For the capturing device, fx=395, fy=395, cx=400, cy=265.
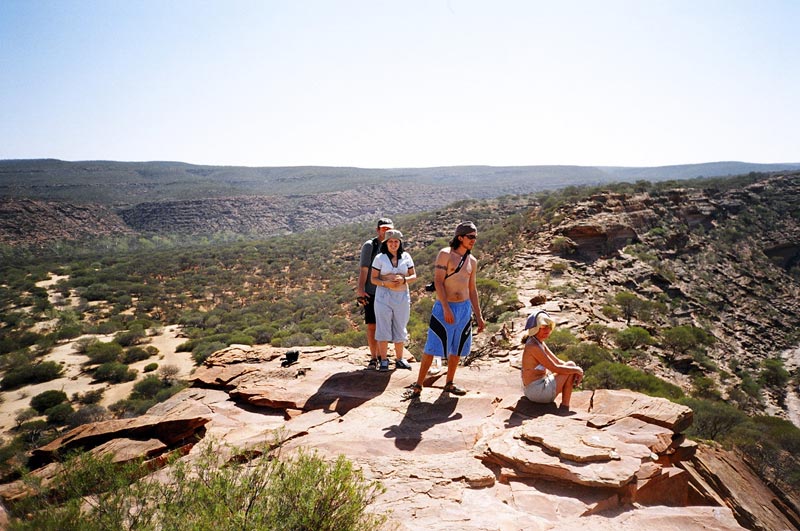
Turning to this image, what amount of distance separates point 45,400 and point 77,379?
219 centimetres

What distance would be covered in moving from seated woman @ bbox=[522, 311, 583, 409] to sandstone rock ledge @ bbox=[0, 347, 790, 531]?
6.5 inches

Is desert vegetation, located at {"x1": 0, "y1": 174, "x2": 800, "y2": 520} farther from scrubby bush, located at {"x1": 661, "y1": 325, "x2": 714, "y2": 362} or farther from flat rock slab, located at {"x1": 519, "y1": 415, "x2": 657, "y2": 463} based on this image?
flat rock slab, located at {"x1": 519, "y1": 415, "x2": 657, "y2": 463}

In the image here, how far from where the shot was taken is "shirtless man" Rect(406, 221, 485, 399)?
14.1 ft

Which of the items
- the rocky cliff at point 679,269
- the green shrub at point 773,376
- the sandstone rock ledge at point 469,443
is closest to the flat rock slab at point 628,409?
the sandstone rock ledge at point 469,443

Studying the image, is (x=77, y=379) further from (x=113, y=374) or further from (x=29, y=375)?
(x=29, y=375)

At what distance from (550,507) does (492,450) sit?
65 centimetres

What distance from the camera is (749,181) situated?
39.1m

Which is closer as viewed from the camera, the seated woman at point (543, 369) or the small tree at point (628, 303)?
the seated woman at point (543, 369)

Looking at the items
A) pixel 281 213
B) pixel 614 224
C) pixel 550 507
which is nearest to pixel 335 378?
pixel 550 507

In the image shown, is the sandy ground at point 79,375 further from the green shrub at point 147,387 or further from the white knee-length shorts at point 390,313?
the white knee-length shorts at point 390,313

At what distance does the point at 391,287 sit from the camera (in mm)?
4922

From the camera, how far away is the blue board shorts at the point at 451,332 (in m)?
4.39

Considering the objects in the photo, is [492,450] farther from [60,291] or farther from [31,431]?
[60,291]

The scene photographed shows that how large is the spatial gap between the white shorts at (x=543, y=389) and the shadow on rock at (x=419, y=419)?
2.80 ft
